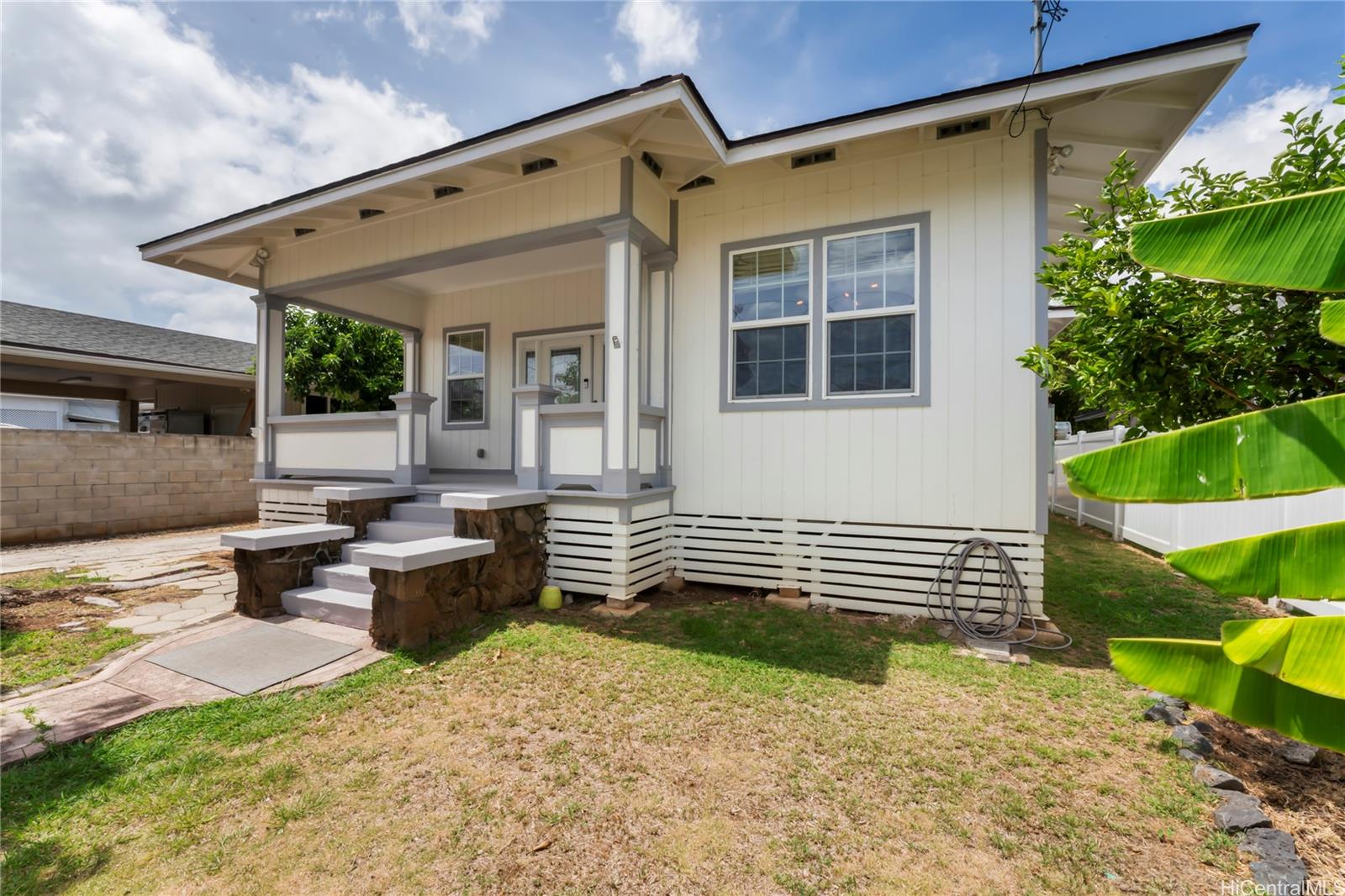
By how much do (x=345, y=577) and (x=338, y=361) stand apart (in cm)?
702

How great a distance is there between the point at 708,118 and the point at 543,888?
16.8ft

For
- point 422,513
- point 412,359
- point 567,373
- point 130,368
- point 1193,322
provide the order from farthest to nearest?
point 130,368, point 412,359, point 567,373, point 422,513, point 1193,322

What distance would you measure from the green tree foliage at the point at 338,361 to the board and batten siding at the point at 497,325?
8.64ft

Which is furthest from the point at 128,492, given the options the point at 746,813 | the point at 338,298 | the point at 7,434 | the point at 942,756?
the point at 942,756

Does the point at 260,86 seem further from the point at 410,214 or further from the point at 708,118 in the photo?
the point at 708,118

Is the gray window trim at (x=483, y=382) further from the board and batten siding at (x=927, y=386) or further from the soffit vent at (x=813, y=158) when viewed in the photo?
the soffit vent at (x=813, y=158)

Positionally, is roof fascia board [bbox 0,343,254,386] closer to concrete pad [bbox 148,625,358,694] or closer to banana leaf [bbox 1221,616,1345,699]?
concrete pad [bbox 148,625,358,694]

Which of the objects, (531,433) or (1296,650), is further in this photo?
(531,433)

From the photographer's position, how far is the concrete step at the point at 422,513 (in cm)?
535

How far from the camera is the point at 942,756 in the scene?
8.05 feet

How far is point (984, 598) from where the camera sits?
174 inches

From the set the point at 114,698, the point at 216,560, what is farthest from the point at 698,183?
the point at 216,560
